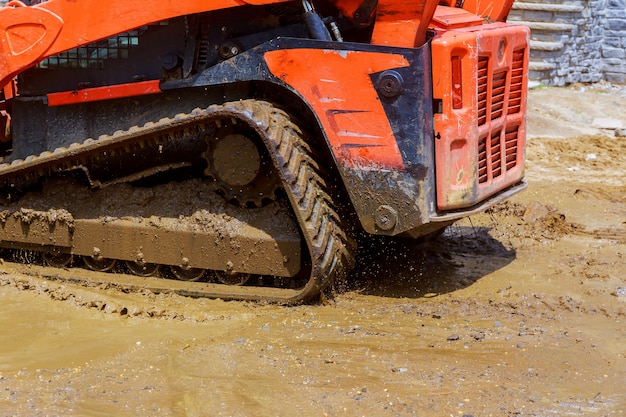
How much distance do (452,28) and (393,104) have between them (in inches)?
29.9

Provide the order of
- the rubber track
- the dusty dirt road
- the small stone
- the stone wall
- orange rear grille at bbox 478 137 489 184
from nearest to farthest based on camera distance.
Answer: the dusty dirt road < the rubber track < orange rear grille at bbox 478 137 489 184 < the small stone < the stone wall

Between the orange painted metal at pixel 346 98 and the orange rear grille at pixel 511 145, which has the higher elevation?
the orange painted metal at pixel 346 98

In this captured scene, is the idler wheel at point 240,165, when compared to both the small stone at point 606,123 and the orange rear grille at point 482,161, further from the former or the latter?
the small stone at point 606,123

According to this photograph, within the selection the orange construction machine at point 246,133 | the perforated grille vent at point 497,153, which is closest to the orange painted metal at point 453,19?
the orange construction machine at point 246,133

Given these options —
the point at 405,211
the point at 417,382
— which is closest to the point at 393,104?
the point at 405,211

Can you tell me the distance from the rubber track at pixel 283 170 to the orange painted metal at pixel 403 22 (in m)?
0.73

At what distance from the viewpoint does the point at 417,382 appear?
4.16 metres

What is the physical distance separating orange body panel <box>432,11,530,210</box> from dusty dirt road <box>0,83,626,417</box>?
28.8 inches

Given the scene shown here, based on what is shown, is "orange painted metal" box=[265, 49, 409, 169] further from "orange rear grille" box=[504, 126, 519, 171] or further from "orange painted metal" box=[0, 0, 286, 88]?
"orange rear grille" box=[504, 126, 519, 171]

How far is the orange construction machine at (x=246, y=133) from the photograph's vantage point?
5.06m

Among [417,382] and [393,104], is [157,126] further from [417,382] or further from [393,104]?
[417,382]

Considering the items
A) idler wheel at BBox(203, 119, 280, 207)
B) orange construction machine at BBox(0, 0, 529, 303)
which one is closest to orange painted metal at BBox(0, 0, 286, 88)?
orange construction machine at BBox(0, 0, 529, 303)

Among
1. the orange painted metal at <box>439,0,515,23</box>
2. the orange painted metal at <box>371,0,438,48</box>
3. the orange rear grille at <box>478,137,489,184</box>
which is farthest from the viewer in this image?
the orange painted metal at <box>439,0,515,23</box>

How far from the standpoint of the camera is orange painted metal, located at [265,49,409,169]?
198 inches
